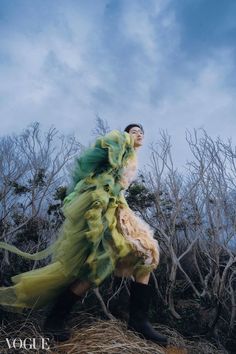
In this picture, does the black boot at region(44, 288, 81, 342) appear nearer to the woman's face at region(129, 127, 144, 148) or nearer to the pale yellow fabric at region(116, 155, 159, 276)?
the pale yellow fabric at region(116, 155, 159, 276)

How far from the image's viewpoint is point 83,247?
234cm

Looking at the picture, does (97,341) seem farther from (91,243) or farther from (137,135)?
(137,135)

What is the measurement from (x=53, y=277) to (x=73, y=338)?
1.29 feet

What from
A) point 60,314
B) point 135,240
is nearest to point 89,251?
point 135,240

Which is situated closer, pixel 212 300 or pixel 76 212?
pixel 76 212

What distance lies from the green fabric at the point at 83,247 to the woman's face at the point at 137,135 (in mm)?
352

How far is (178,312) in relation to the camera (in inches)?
273

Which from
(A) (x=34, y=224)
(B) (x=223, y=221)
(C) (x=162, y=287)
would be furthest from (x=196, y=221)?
(A) (x=34, y=224)

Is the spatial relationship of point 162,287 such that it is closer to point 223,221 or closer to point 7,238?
point 223,221

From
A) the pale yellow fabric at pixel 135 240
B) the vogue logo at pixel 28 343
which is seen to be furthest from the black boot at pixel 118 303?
the vogue logo at pixel 28 343

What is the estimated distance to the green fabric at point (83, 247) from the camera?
2.32 m

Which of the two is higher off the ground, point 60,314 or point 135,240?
point 135,240

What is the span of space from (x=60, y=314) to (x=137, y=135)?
133 centimetres

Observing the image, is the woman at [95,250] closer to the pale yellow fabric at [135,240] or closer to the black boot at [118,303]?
the pale yellow fabric at [135,240]
